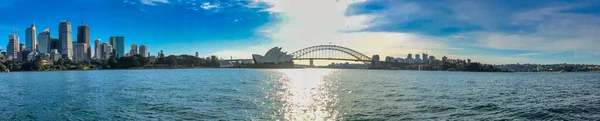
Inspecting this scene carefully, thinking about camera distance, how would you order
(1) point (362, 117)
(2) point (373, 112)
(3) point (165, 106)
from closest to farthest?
(1) point (362, 117)
(2) point (373, 112)
(3) point (165, 106)

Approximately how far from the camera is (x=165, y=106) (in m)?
27.9

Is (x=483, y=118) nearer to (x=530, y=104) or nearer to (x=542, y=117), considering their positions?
(x=542, y=117)

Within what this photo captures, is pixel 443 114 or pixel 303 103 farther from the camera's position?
pixel 303 103

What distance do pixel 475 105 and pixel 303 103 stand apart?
39.5 feet

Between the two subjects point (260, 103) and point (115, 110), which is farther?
point (260, 103)

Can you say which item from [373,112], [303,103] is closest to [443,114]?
[373,112]

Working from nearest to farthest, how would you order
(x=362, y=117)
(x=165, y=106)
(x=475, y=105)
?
(x=362, y=117), (x=165, y=106), (x=475, y=105)

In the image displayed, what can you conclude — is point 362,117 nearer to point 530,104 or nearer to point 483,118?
point 483,118

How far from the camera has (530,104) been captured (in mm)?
31109

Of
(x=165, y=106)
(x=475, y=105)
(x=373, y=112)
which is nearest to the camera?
(x=373, y=112)

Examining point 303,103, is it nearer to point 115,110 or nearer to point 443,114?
point 443,114

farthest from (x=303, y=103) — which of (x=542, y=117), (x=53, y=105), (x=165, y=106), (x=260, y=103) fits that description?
(x=53, y=105)

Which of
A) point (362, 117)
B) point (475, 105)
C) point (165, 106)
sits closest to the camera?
point (362, 117)

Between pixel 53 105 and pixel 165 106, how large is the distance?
25.7ft
